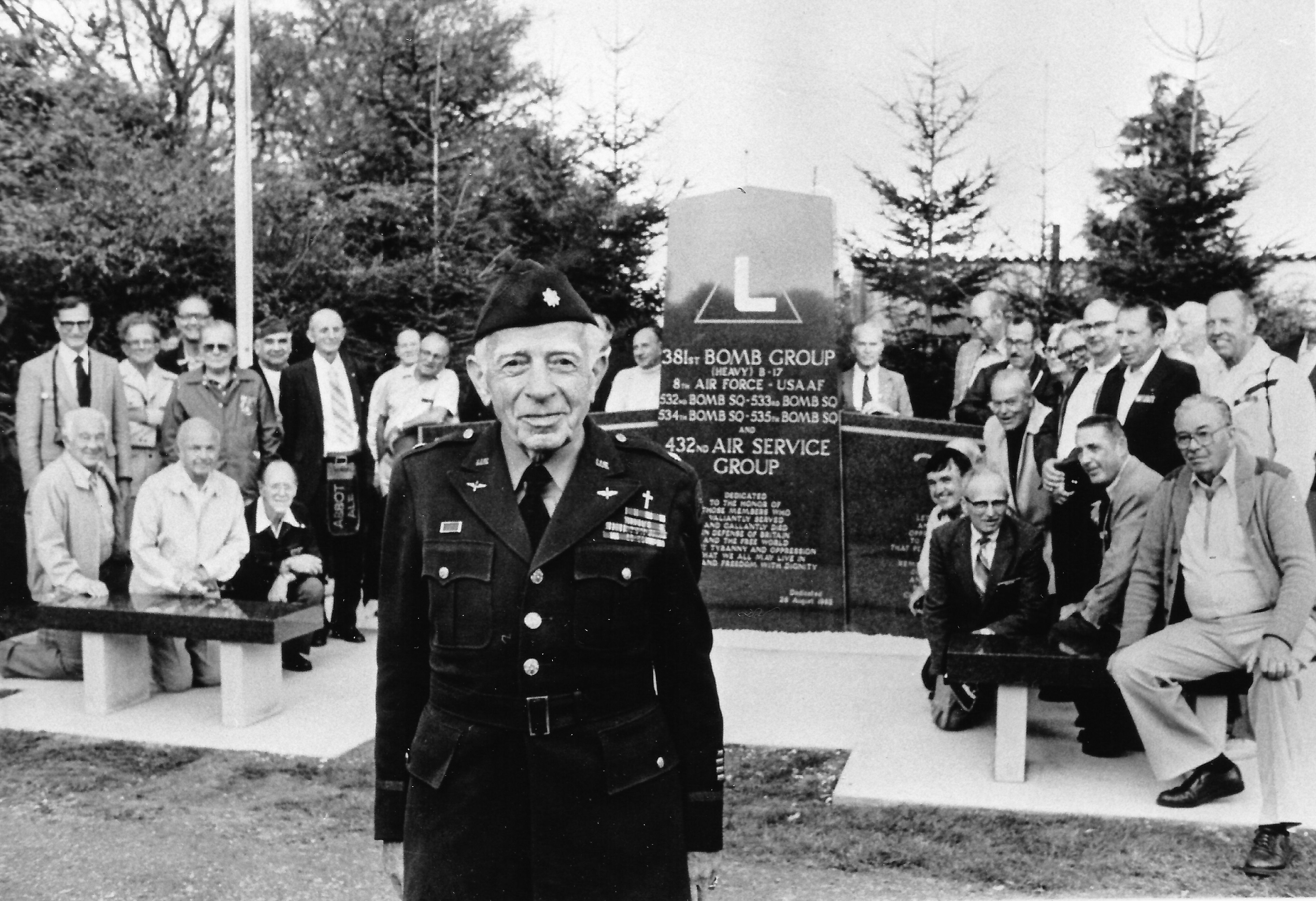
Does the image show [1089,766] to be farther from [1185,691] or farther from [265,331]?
[265,331]

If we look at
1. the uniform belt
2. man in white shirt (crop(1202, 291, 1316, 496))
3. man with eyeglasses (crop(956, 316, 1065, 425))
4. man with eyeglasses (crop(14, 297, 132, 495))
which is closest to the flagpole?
man with eyeglasses (crop(14, 297, 132, 495))

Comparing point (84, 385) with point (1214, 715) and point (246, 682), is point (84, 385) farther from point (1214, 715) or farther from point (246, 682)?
point (1214, 715)

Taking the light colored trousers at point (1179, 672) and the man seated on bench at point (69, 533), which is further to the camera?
the man seated on bench at point (69, 533)

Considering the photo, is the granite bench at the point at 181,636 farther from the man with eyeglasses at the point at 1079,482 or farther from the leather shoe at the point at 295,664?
the man with eyeglasses at the point at 1079,482

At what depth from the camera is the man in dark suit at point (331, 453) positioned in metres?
7.27

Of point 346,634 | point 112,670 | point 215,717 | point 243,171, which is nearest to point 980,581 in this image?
point 215,717

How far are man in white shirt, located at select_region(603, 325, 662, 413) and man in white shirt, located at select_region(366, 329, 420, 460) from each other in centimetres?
124

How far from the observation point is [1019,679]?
473cm

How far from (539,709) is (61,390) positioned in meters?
5.38

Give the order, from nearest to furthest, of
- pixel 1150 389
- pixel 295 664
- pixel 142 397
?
pixel 1150 389 < pixel 295 664 < pixel 142 397

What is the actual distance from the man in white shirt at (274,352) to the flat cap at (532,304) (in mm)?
5352

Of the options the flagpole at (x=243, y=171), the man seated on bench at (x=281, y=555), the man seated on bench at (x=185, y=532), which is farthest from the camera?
the flagpole at (x=243, y=171)

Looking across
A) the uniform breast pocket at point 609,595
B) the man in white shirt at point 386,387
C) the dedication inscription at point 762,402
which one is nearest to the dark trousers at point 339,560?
the man in white shirt at point 386,387

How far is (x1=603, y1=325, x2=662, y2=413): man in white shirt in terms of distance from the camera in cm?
802
